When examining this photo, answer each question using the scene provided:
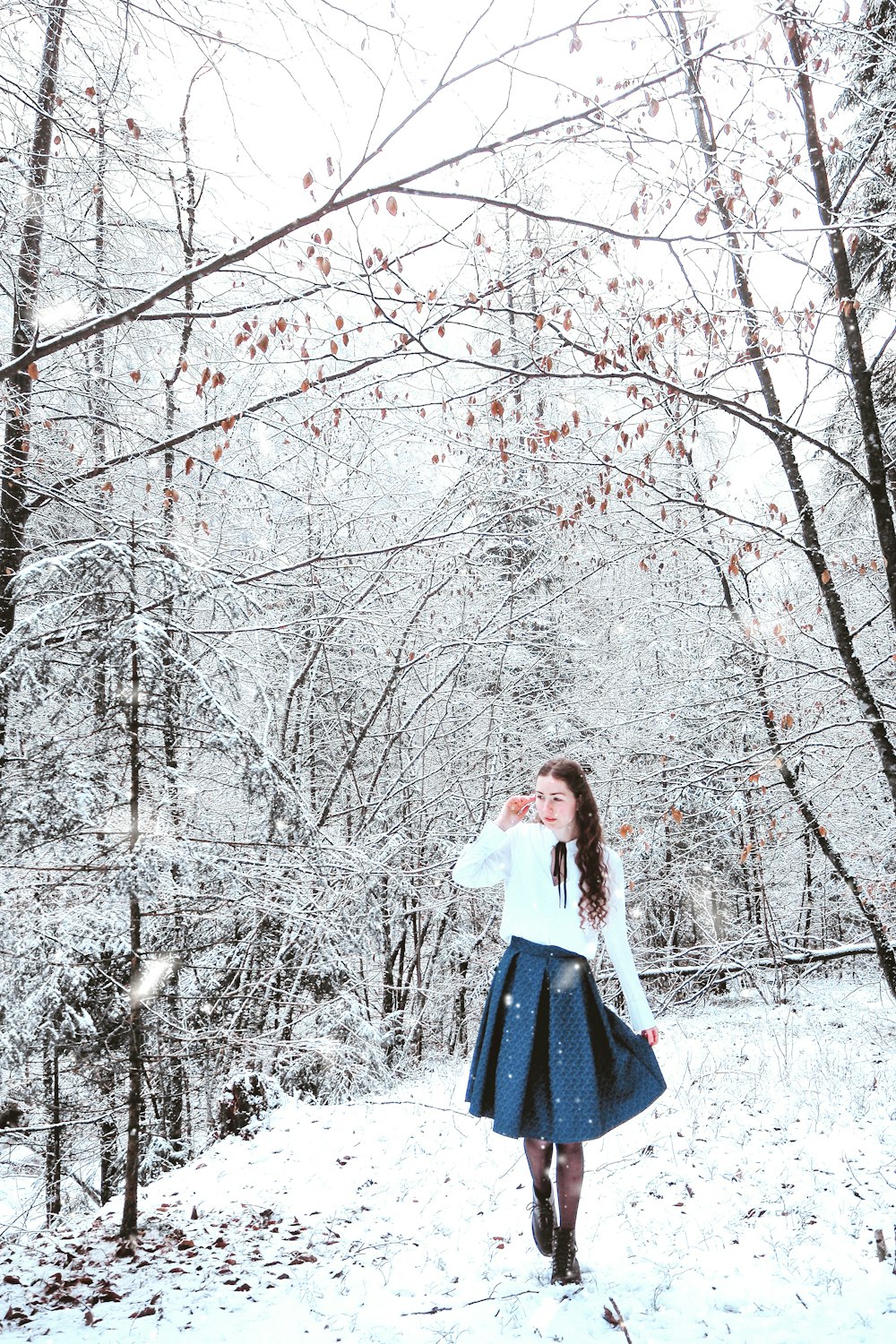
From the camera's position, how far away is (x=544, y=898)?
3.14 metres

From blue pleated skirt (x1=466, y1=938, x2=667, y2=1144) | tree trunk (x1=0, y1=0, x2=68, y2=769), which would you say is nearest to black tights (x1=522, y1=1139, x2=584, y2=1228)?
blue pleated skirt (x1=466, y1=938, x2=667, y2=1144)

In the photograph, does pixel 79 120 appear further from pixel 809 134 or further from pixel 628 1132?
pixel 628 1132

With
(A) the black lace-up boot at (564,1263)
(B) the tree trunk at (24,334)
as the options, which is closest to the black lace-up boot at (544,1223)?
(A) the black lace-up boot at (564,1263)

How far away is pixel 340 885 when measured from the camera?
636cm

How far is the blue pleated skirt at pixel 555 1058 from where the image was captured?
2887 mm

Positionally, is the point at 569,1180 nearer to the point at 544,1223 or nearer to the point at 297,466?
the point at 544,1223

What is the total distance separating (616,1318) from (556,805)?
5.78 ft

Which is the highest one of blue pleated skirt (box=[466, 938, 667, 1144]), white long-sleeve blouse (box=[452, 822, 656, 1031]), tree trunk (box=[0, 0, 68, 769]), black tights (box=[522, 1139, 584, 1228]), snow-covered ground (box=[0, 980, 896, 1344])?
tree trunk (box=[0, 0, 68, 769])

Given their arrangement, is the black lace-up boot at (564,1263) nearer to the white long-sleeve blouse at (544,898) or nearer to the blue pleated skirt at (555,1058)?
the blue pleated skirt at (555,1058)

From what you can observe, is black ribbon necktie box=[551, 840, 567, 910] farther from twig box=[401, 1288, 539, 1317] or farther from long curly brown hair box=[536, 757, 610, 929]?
twig box=[401, 1288, 539, 1317]

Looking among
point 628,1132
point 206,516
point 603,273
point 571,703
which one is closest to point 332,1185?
point 628,1132

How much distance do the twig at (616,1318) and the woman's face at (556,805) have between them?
1627 millimetres

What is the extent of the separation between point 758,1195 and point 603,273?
4896 mm

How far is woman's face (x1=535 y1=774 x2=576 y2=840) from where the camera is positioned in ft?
10.5
